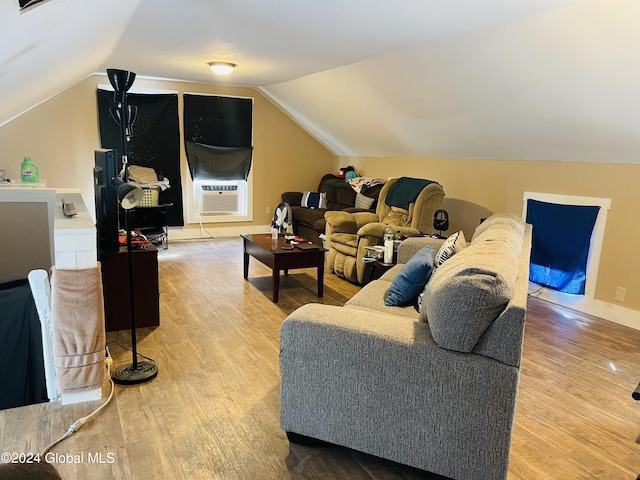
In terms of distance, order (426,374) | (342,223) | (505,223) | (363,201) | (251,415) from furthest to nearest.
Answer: (363,201) < (342,223) < (505,223) < (251,415) < (426,374)

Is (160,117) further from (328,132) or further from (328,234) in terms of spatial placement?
(328,234)

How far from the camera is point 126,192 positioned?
2529 mm

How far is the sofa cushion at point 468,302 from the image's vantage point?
1652mm

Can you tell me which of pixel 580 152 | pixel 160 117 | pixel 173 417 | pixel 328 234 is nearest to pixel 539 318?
pixel 580 152

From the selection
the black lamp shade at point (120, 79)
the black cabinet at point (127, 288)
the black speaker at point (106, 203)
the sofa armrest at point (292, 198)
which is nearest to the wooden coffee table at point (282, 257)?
the black cabinet at point (127, 288)

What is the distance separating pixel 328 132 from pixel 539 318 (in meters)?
4.24

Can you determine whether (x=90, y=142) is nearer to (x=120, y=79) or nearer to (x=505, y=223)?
(x=120, y=79)

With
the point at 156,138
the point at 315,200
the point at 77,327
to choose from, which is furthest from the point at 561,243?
the point at 156,138

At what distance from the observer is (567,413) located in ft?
8.11

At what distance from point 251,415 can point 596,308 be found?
3.24 m

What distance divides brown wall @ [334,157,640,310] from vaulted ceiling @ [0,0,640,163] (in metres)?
0.13

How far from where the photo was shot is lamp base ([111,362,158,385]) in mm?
2625

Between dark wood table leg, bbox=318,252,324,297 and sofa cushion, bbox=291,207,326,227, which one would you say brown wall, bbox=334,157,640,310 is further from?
dark wood table leg, bbox=318,252,324,297

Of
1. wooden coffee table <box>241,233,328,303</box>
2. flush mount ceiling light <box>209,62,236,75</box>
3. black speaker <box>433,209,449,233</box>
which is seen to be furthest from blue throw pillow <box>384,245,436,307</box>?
flush mount ceiling light <box>209,62,236,75</box>
